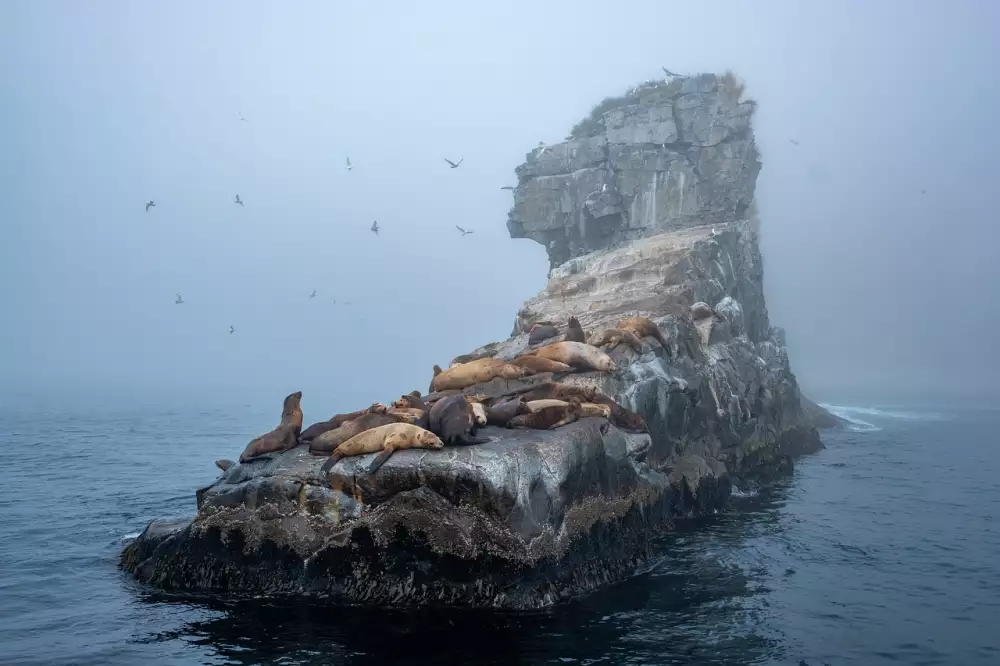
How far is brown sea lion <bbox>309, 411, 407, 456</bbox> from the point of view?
12.1 meters

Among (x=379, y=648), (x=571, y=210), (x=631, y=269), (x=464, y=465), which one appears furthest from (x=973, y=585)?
(x=571, y=210)

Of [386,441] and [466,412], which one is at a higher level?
[466,412]

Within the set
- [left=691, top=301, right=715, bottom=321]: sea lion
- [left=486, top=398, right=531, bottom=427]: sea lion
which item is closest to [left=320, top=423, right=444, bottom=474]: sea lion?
[left=486, top=398, right=531, bottom=427]: sea lion

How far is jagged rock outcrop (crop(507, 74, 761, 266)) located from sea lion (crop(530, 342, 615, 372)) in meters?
21.7

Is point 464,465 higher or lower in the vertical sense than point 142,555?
higher

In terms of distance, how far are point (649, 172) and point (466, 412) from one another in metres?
29.1

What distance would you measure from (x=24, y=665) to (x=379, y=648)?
4.54 m

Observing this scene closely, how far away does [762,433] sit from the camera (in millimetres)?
24828

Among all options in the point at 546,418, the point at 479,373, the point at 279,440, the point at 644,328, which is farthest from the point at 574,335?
the point at 279,440

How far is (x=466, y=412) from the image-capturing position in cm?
1146

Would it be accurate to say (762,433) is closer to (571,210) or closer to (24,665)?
(571,210)

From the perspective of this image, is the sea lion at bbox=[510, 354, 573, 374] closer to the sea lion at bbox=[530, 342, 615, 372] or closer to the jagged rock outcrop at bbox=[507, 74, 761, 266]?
the sea lion at bbox=[530, 342, 615, 372]

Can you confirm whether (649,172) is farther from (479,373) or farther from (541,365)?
(479,373)

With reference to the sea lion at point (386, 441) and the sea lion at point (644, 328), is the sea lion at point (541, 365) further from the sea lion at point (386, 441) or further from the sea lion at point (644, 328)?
the sea lion at point (386, 441)
